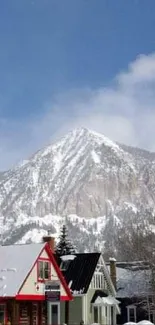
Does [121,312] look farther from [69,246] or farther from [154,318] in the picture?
[69,246]

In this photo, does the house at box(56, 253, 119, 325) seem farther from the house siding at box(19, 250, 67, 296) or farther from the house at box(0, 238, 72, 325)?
the house siding at box(19, 250, 67, 296)

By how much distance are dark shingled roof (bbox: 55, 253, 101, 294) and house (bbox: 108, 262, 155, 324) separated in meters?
7.34

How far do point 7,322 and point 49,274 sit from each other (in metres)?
6.82

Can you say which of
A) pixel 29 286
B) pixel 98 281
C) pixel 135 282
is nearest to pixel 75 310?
pixel 98 281

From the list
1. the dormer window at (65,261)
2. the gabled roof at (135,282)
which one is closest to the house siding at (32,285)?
the dormer window at (65,261)

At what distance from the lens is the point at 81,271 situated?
2403 inches

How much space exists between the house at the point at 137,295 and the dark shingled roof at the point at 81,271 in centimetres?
734

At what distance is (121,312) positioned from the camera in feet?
218

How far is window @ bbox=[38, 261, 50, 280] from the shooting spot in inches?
1940

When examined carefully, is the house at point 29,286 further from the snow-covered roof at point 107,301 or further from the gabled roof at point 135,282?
the gabled roof at point 135,282

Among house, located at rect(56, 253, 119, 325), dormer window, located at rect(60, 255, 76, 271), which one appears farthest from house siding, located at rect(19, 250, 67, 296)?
dormer window, located at rect(60, 255, 76, 271)

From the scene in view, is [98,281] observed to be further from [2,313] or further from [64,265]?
[2,313]

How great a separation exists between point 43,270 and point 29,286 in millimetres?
3069

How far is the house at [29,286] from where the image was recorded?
45.5m
